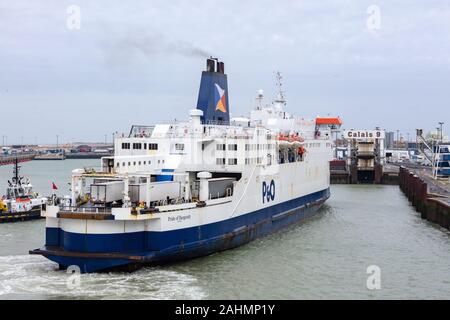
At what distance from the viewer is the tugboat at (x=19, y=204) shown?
31.7m

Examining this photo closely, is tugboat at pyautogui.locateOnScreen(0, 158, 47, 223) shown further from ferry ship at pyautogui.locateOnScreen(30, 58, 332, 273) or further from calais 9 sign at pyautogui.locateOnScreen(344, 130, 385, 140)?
calais 9 sign at pyautogui.locateOnScreen(344, 130, 385, 140)

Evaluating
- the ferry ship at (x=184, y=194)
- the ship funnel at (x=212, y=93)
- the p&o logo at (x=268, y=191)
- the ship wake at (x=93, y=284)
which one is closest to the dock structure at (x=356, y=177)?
the ferry ship at (x=184, y=194)

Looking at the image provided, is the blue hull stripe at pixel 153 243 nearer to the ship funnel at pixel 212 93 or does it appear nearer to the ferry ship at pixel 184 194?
the ferry ship at pixel 184 194

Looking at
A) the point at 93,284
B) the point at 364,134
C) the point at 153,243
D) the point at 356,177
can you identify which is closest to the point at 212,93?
the point at 153,243

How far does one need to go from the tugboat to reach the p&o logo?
491 inches

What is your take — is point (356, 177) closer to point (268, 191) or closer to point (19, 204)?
point (268, 191)

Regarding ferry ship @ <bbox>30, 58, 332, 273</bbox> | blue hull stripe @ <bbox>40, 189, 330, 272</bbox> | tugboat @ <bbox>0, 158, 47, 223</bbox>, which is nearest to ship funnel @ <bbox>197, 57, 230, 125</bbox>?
ferry ship @ <bbox>30, 58, 332, 273</bbox>

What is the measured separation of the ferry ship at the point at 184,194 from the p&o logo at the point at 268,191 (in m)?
0.05

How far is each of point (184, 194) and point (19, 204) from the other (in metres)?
13.5

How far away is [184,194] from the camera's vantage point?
23.1m

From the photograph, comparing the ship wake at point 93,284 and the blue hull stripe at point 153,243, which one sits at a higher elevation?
the blue hull stripe at point 153,243

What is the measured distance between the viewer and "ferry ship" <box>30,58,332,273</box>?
64.1 feet

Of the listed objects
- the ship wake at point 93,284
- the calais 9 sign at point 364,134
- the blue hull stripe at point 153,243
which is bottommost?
the ship wake at point 93,284
